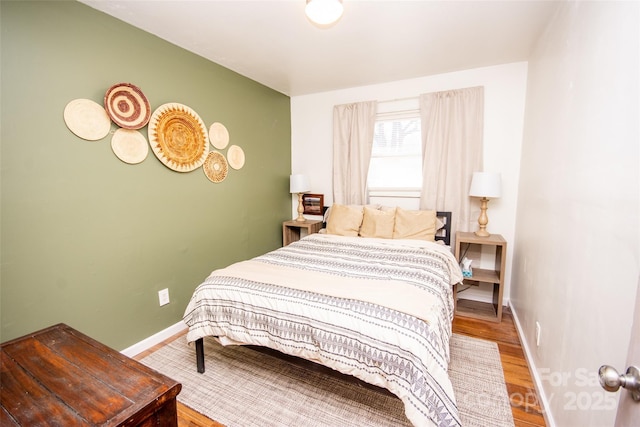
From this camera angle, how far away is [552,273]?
1573 mm

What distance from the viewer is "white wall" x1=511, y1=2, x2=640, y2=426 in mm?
909

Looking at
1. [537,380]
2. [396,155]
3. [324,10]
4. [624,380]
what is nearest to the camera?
[624,380]

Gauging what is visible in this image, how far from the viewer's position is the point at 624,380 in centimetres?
58

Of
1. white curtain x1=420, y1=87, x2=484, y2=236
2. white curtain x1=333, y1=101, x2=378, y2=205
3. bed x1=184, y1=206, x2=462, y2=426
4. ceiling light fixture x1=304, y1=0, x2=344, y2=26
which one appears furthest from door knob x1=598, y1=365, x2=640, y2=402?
white curtain x1=333, y1=101, x2=378, y2=205

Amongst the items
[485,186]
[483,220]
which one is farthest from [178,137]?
[483,220]

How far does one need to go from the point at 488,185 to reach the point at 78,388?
299 centimetres

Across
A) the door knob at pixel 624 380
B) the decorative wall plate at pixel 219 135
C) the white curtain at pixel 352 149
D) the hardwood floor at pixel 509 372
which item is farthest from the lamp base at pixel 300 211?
the door knob at pixel 624 380

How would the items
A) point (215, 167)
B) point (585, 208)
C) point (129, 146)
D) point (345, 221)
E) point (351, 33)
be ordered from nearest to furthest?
point (585, 208), point (129, 146), point (351, 33), point (215, 167), point (345, 221)

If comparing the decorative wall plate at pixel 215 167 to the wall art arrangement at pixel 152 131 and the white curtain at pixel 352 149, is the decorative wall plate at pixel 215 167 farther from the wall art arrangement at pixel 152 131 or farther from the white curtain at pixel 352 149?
the white curtain at pixel 352 149

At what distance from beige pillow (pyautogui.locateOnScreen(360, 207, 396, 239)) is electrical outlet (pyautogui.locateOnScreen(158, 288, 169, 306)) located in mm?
1888

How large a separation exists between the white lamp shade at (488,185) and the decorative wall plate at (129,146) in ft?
9.32

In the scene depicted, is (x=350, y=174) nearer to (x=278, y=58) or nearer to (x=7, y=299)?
(x=278, y=58)

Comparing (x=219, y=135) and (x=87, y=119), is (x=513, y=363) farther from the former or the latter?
(x=87, y=119)

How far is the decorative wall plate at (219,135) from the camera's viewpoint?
8.63 ft
